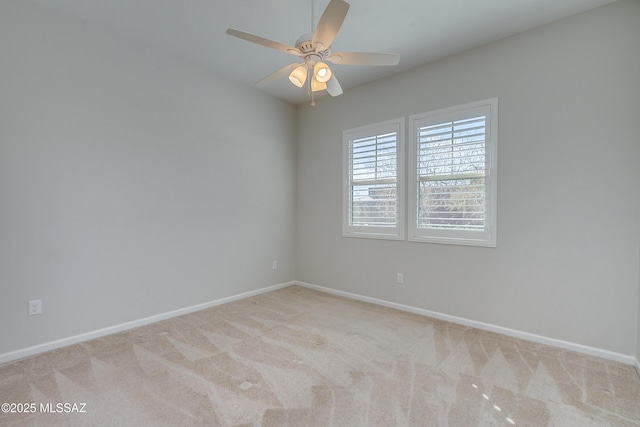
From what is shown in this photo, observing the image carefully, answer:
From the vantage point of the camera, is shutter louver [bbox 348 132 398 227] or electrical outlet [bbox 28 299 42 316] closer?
electrical outlet [bbox 28 299 42 316]

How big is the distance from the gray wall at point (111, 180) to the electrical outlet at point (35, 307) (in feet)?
0.10

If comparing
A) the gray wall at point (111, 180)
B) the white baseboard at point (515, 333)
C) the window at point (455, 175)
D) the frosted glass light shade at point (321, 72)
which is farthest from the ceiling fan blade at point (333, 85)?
the white baseboard at point (515, 333)

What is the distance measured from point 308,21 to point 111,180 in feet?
7.66

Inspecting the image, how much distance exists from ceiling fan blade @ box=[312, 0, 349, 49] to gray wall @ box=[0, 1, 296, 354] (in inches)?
83.2

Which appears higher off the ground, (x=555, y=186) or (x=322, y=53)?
(x=322, y=53)

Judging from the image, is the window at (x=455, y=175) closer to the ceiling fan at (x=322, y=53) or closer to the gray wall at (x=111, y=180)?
the ceiling fan at (x=322, y=53)

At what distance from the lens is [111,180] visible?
2791mm

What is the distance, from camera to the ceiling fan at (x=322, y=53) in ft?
5.51

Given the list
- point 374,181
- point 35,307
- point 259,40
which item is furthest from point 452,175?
point 35,307

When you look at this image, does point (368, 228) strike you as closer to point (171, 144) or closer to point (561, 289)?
point (561, 289)

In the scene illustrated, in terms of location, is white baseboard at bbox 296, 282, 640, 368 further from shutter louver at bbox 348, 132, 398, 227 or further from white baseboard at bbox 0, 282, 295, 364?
white baseboard at bbox 0, 282, 295, 364

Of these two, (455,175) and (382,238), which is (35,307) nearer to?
(382,238)

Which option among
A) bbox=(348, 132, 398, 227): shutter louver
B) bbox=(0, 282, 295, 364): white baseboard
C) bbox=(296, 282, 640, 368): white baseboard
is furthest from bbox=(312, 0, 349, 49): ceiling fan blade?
bbox=(0, 282, 295, 364): white baseboard

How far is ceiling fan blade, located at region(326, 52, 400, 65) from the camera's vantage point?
2029 millimetres
